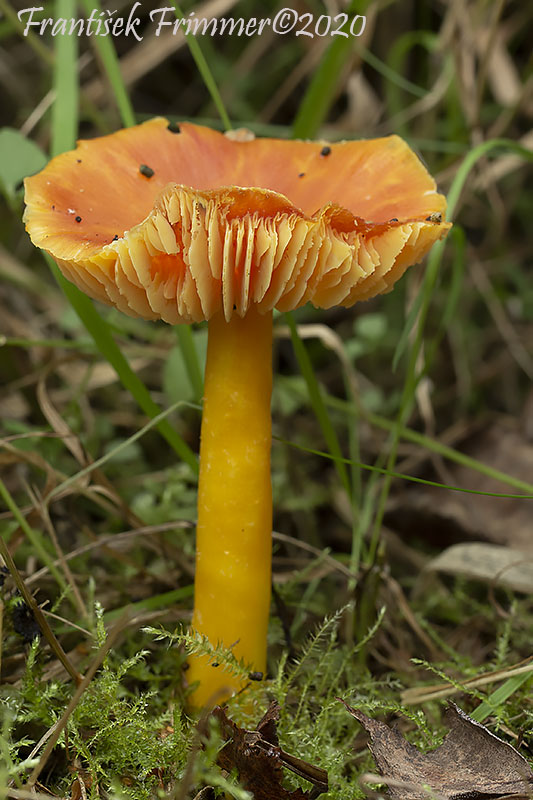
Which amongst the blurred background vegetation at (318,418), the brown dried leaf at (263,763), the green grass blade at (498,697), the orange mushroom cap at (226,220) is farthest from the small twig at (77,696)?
the green grass blade at (498,697)

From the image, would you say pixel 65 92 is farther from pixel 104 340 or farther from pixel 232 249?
pixel 232 249

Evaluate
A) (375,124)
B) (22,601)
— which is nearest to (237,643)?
(22,601)

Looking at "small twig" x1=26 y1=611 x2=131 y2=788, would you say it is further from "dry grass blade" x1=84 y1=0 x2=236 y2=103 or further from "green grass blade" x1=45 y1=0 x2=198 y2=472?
"dry grass blade" x1=84 y1=0 x2=236 y2=103

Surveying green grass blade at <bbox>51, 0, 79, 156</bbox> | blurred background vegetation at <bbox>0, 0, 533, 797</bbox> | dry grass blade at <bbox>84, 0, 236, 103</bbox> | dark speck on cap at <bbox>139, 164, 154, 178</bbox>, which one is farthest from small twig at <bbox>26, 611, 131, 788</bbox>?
dry grass blade at <bbox>84, 0, 236, 103</bbox>

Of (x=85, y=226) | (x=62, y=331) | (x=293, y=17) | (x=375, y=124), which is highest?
(x=293, y=17)

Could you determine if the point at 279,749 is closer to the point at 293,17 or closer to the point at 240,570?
the point at 240,570

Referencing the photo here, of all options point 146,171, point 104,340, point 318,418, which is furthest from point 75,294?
point 318,418
